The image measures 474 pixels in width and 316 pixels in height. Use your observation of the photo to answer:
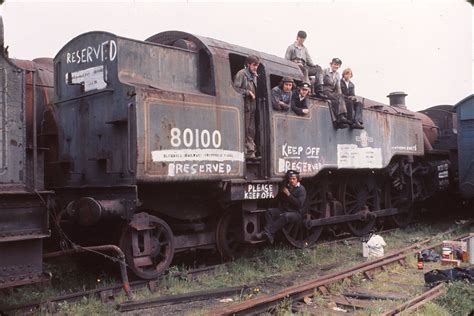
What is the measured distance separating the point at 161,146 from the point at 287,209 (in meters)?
2.70

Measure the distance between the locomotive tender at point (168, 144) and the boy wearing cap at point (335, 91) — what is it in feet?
0.80

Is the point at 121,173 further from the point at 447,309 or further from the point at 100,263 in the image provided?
the point at 447,309

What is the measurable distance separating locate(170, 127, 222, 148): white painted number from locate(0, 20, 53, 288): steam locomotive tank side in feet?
6.15

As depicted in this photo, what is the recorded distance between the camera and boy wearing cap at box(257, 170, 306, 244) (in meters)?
7.86

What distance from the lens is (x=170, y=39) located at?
7.48m

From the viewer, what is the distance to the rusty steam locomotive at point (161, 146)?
612cm

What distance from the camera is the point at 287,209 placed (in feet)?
26.6

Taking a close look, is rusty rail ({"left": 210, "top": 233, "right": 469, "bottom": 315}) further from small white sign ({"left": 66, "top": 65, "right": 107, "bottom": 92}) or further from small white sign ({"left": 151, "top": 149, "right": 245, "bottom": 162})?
small white sign ({"left": 66, "top": 65, "right": 107, "bottom": 92})

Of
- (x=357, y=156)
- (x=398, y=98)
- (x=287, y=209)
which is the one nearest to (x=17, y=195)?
(x=287, y=209)

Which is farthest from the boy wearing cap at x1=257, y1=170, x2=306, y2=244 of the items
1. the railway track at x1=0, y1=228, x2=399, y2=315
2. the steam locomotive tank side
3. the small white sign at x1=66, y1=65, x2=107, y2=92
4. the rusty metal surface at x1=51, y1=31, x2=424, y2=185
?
the steam locomotive tank side

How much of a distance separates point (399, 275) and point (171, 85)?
3.99m

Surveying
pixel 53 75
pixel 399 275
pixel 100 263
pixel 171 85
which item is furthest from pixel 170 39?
pixel 399 275

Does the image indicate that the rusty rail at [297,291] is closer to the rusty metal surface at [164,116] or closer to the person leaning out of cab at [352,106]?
the rusty metal surface at [164,116]

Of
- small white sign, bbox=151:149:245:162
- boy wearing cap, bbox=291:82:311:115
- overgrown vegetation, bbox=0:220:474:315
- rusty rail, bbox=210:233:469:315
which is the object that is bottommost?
overgrown vegetation, bbox=0:220:474:315
